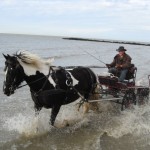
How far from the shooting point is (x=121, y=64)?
37.3 feet

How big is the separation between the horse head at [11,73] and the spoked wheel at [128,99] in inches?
152

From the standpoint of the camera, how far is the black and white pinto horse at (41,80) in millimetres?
7766

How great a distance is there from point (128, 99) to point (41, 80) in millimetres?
3537

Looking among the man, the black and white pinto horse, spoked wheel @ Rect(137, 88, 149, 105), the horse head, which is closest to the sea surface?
spoked wheel @ Rect(137, 88, 149, 105)

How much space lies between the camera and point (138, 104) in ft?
37.1

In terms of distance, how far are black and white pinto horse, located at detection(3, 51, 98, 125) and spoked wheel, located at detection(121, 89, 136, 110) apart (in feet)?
5.39

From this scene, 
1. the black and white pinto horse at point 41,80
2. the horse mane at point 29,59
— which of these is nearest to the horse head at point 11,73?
the black and white pinto horse at point 41,80

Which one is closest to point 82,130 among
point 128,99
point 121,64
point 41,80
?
point 128,99

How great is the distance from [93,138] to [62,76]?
5.91 ft

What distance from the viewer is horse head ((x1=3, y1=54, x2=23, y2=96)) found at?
7707 millimetres

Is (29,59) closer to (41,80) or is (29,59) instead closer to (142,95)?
(41,80)

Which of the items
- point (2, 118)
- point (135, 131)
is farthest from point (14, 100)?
point (135, 131)

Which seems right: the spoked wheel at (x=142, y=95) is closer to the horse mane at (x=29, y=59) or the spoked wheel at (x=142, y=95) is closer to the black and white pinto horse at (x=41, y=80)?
the black and white pinto horse at (x=41, y=80)

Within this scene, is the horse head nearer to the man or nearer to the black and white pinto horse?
the black and white pinto horse
